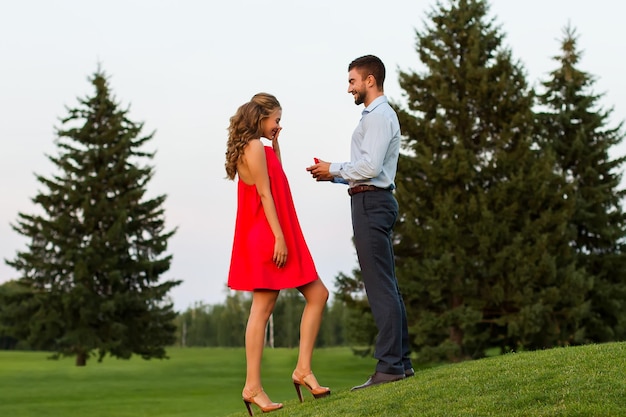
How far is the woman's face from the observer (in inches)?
260

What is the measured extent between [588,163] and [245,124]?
94.5 feet

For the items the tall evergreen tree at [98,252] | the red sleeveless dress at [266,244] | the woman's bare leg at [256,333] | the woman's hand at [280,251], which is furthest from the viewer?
the tall evergreen tree at [98,252]

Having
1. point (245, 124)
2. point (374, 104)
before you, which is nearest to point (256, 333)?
point (245, 124)

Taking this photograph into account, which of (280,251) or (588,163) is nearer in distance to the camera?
(280,251)

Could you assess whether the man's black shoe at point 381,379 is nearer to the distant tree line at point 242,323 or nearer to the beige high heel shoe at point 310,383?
the beige high heel shoe at point 310,383

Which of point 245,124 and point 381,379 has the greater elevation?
point 245,124

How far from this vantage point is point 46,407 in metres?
15.7

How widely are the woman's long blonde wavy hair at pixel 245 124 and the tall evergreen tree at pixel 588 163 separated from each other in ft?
88.1

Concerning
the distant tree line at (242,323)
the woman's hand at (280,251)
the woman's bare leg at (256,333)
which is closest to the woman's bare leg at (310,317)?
the woman's bare leg at (256,333)

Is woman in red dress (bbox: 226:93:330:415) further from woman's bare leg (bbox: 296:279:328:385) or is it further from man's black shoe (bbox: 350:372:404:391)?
man's black shoe (bbox: 350:372:404:391)

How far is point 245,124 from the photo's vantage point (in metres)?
6.55

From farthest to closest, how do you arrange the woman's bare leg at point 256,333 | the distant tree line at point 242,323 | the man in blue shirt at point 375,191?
1. the distant tree line at point 242,323
2. the man in blue shirt at point 375,191
3. the woman's bare leg at point 256,333

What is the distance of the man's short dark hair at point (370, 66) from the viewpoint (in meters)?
6.91

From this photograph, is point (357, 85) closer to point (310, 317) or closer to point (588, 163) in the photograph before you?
point (310, 317)
